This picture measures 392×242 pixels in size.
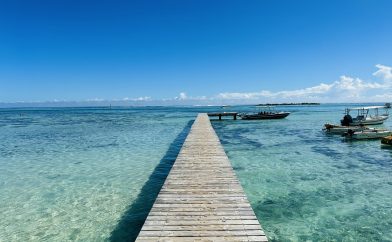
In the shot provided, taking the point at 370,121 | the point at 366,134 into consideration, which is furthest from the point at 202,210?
the point at 370,121

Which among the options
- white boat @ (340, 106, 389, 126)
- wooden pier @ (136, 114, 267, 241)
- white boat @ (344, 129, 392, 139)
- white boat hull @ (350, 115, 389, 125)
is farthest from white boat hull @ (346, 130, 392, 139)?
wooden pier @ (136, 114, 267, 241)

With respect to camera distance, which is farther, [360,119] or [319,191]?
[360,119]

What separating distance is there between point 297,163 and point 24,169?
1447 centimetres

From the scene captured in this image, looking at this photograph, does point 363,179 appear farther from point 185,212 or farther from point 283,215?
point 185,212

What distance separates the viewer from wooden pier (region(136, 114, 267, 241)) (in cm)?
560

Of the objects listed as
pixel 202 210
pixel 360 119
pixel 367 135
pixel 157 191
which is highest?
pixel 360 119

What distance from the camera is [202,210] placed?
6777 mm

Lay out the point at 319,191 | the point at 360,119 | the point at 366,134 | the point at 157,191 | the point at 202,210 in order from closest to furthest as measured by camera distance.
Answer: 1. the point at 202,210
2. the point at 319,191
3. the point at 157,191
4. the point at 366,134
5. the point at 360,119

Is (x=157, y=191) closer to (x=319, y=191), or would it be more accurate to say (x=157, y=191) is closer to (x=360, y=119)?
(x=319, y=191)

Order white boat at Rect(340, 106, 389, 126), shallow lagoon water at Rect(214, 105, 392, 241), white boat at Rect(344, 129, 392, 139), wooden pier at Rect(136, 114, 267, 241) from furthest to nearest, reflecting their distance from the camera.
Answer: white boat at Rect(340, 106, 389, 126) → white boat at Rect(344, 129, 392, 139) → shallow lagoon water at Rect(214, 105, 392, 241) → wooden pier at Rect(136, 114, 267, 241)

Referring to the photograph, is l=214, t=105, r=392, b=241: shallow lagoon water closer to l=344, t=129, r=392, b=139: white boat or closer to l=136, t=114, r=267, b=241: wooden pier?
l=136, t=114, r=267, b=241: wooden pier

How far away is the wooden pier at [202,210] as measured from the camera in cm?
560

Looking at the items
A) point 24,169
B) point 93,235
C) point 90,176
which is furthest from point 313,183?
point 24,169

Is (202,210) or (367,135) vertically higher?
(202,210)
